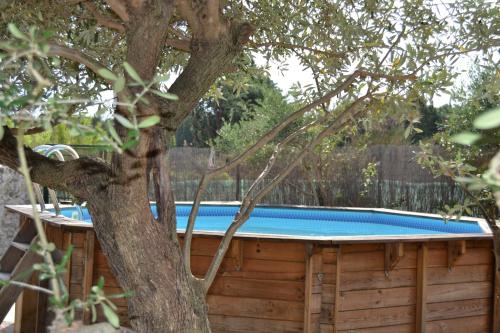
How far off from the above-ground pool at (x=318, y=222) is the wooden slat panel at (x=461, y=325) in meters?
2.30

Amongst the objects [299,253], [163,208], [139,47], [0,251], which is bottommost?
[0,251]

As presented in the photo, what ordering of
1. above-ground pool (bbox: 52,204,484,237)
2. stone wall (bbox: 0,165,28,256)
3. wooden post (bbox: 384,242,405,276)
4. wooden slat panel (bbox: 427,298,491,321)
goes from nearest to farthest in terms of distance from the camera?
wooden post (bbox: 384,242,405,276), wooden slat panel (bbox: 427,298,491,321), stone wall (bbox: 0,165,28,256), above-ground pool (bbox: 52,204,484,237)

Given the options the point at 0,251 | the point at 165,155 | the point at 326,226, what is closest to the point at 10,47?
the point at 165,155

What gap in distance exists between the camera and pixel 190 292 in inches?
84.8

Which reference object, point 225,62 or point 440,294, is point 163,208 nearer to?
point 225,62

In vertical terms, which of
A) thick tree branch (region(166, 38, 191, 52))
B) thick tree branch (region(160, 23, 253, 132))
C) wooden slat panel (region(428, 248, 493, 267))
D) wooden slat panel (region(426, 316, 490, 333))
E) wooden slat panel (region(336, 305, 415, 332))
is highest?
thick tree branch (region(166, 38, 191, 52))

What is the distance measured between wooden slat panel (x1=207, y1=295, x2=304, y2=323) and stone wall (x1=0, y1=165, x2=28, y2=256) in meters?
4.01

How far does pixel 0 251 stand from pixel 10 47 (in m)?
7.32

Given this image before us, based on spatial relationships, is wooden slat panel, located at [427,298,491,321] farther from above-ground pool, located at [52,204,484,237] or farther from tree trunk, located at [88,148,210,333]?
tree trunk, located at [88,148,210,333]

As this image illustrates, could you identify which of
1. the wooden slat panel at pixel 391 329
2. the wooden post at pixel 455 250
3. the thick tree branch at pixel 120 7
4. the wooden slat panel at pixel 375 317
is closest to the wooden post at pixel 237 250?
the wooden slat panel at pixel 375 317

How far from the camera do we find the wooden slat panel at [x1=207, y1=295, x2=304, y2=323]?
4566 millimetres

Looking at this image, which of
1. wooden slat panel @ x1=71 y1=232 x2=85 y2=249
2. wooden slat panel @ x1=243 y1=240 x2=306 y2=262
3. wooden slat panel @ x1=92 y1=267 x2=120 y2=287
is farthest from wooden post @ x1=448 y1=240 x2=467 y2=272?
wooden slat panel @ x1=71 y1=232 x2=85 y2=249

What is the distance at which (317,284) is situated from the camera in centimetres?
456

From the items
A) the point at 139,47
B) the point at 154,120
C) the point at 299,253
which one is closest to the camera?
the point at 154,120
